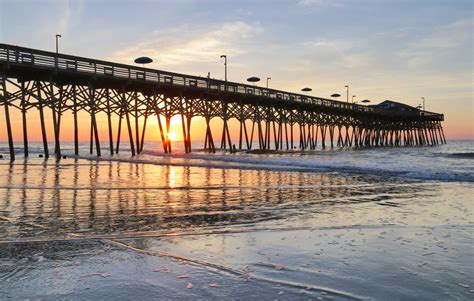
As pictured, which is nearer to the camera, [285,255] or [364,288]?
[364,288]

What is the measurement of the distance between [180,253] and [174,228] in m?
1.43

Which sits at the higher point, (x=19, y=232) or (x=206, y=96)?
(x=206, y=96)

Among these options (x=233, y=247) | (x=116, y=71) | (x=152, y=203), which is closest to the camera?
(x=233, y=247)

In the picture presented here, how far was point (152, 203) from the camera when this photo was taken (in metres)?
8.81

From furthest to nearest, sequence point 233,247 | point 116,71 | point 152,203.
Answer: point 116,71 < point 152,203 < point 233,247

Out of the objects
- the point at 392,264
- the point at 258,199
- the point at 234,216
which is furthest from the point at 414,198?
the point at 392,264

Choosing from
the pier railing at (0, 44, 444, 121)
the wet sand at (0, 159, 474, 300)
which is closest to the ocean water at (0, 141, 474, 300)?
the wet sand at (0, 159, 474, 300)

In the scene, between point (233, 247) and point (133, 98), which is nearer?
point (233, 247)

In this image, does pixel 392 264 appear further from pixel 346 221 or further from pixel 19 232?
pixel 19 232

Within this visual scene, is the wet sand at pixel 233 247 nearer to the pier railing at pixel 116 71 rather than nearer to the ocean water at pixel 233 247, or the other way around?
the ocean water at pixel 233 247

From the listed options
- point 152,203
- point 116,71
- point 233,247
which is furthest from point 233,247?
point 116,71

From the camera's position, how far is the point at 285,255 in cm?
486

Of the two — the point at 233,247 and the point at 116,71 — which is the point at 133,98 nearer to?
the point at 116,71

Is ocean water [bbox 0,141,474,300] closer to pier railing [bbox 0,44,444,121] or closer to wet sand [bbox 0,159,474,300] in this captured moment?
wet sand [bbox 0,159,474,300]
